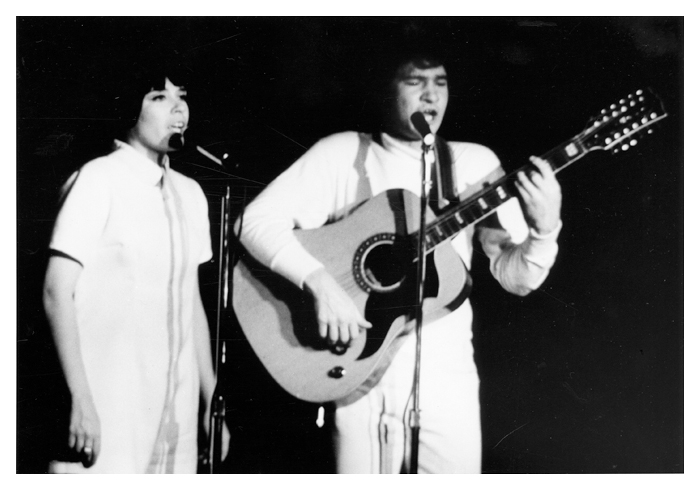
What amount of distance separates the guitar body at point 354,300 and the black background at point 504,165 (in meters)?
0.11

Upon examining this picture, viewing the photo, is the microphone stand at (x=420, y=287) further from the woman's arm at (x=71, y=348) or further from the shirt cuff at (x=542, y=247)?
the woman's arm at (x=71, y=348)

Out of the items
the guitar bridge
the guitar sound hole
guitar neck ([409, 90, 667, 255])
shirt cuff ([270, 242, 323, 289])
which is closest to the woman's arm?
shirt cuff ([270, 242, 323, 289])

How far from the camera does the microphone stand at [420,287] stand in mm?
1610

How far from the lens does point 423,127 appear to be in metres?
1.67

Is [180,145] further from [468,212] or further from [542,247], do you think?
[542,247]

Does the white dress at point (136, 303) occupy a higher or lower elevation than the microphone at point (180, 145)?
lower

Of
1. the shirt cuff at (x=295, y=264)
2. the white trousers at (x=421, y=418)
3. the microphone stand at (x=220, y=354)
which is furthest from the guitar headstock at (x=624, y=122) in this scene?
the microphone stand at (x=220, y=354)

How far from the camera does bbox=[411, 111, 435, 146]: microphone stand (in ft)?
5.46

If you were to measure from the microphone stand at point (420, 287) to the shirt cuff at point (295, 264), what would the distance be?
0.28 meters

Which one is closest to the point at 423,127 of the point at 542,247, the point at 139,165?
the point at 542,247

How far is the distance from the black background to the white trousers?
0.20ft

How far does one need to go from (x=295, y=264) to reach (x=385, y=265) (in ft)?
0.83

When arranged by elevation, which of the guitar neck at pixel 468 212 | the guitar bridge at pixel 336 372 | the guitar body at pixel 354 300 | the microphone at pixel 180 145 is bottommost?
the guitar bridge at pixel 336 372
